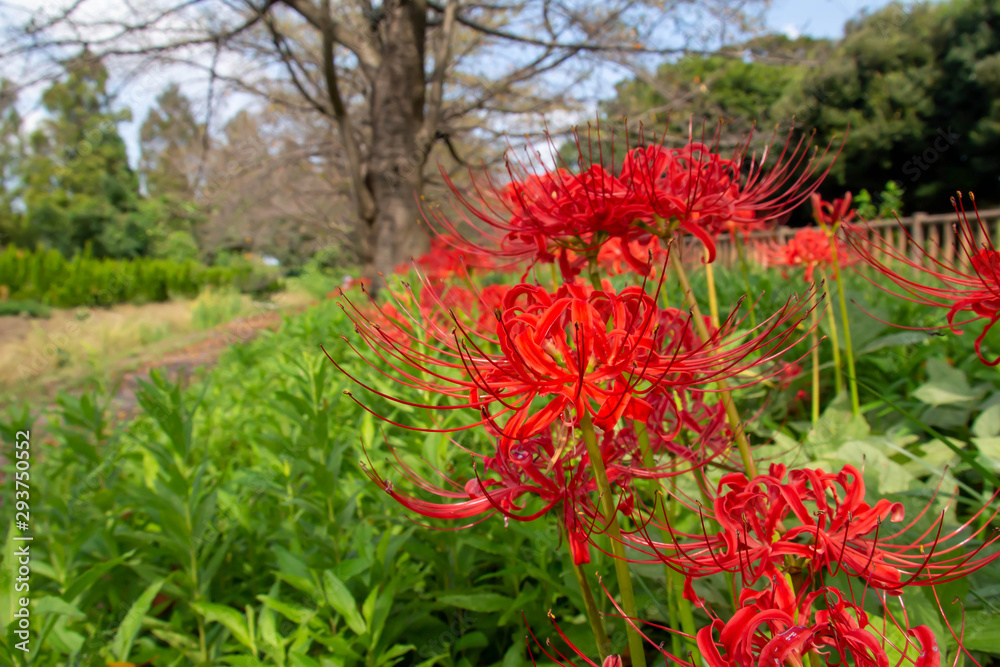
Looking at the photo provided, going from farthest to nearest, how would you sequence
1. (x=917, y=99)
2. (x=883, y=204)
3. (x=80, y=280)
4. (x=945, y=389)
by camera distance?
1. (x=917, y=99)
2. (x=80, y=280)
3. (x=883, y=204)
4. (x=945, y=389)

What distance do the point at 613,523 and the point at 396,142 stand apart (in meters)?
8.31

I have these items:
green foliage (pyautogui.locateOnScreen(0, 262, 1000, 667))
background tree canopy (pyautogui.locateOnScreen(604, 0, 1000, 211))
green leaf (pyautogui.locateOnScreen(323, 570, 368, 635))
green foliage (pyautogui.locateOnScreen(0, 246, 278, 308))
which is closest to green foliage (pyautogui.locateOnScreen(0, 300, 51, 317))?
green foliage (pyautogui.locateOnScreen(0, 246, 278, 308))

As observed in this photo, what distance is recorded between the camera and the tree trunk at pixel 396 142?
8203 millimetres

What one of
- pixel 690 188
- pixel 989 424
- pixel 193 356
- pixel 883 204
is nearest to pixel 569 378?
pixel 690 188

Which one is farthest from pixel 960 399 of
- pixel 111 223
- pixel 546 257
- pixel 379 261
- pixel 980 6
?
pixel 111 223

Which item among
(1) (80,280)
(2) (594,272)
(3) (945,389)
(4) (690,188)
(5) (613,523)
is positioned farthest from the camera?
(1) (80,280)

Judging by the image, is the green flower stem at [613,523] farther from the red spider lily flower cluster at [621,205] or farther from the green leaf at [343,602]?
the green leaf at [343,602]

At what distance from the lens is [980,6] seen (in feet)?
51.5

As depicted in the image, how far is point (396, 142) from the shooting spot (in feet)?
27.3

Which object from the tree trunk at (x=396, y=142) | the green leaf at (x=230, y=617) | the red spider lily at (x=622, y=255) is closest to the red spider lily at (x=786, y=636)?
the red spider lily at (x=622, y=255)

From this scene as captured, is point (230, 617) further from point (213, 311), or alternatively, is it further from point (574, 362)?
point (213, 311)

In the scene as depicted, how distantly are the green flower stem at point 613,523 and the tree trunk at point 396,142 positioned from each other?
7.51 m

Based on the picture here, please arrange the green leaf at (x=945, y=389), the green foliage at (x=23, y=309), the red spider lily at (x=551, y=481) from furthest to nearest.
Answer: the green foliage at (x=23, y=309) → the green leaf at (x=945, y=389) → the red spider lily at (x=551, y=481)

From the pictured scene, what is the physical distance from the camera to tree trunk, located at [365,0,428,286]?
820 centimetres
